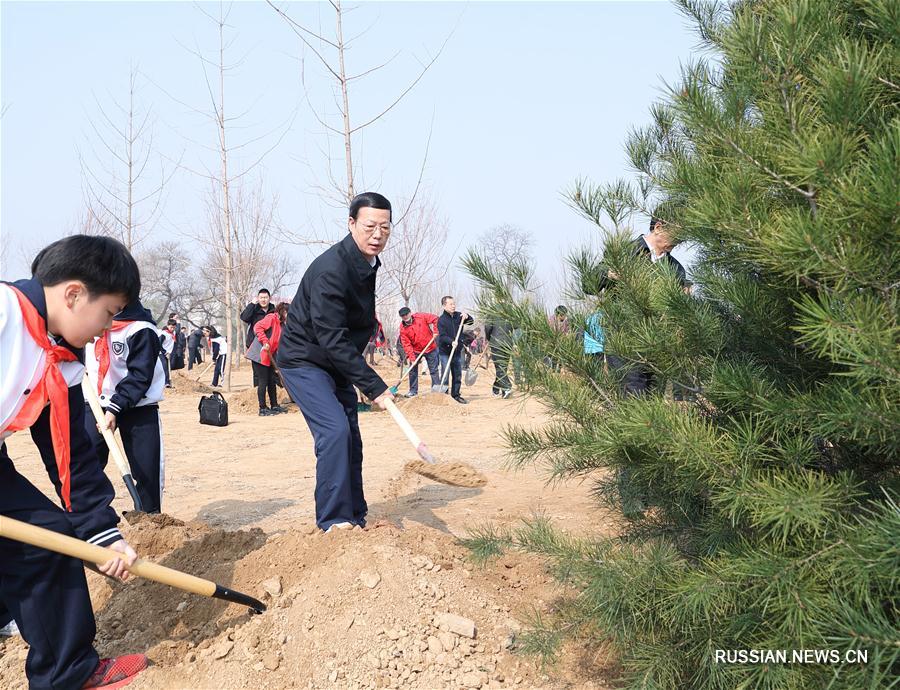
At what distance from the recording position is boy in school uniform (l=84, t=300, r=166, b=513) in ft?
13.9

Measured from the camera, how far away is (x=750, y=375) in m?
2.14

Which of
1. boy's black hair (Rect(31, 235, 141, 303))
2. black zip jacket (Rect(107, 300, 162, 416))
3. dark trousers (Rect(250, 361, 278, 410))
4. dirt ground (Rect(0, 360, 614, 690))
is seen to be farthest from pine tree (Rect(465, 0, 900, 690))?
dark trousers (Rect(250, 361, 278, 410))

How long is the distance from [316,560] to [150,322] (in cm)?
192

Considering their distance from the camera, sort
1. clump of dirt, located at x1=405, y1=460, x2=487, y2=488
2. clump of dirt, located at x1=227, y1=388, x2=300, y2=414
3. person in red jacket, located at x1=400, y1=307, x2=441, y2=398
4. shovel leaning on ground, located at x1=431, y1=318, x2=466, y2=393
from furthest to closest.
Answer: person in red jacket, located at x1=400, y1=307, x2=441, y2=398
shovel leaning on ground, located at x1=431, y1=318, x2=466, y2=393
clump of dirt, located at x1=227, y1=388, x2=300, y2=414
clump of dirt, located at x1=405, y1=460, x2=487, y2=488

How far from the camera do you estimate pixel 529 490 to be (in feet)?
19.2

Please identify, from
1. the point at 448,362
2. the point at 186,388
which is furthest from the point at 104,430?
the point at 186,388

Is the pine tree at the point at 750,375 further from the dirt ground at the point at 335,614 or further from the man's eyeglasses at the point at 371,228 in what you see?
the man's eyeglasses at the point at 371,228

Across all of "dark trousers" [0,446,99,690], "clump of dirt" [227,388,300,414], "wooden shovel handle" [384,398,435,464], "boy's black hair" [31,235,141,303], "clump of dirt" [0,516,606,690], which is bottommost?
"clump of dirt" [227,388,300,414]

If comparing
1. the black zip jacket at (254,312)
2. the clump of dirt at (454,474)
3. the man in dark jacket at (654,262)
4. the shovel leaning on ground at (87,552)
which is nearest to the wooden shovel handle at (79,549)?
the shovel leaning on ground at (87,552)

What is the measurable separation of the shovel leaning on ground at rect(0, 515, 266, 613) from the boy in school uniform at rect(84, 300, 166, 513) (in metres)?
1.81

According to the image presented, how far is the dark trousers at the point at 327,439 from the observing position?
11.9ft

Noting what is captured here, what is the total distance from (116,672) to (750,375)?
2.22 m

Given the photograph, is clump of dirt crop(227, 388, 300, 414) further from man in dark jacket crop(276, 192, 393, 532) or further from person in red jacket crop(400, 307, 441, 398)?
man in dark jacket crop(276, 192, 393, 532)

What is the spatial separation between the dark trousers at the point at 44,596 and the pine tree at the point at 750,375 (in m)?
1.36
